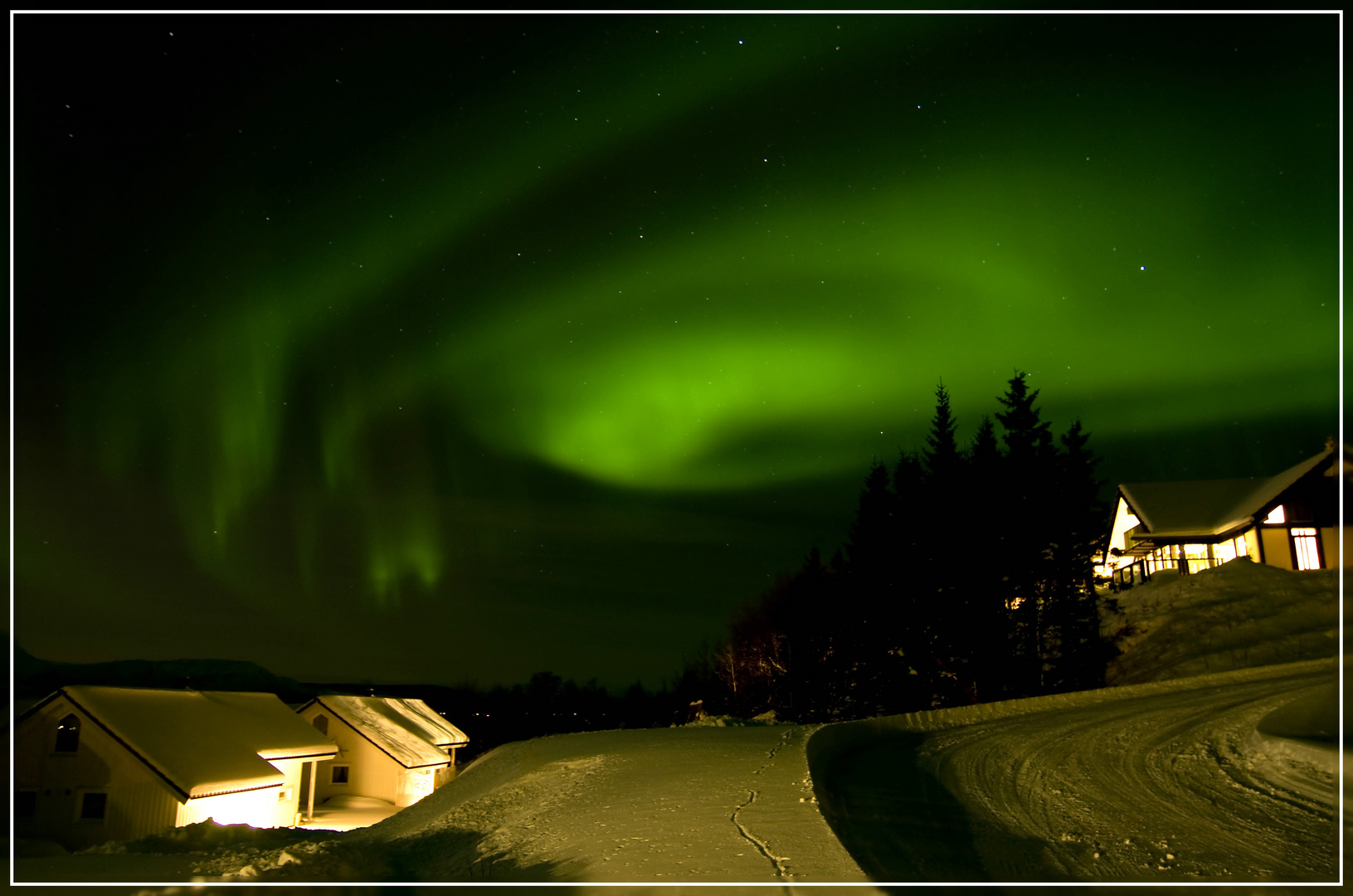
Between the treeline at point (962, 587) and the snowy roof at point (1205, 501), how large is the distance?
483 cm

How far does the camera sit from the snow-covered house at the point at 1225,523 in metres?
39.9

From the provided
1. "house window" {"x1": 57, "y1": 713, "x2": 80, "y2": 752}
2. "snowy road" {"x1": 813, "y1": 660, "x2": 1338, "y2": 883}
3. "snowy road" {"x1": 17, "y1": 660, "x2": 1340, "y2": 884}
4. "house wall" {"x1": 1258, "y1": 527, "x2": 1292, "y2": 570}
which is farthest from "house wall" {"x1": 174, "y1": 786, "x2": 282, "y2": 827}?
"house wall" {"x1": 1258, "y1": 527, "x2": 1292, "y2": 570}

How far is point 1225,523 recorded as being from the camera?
4350cm

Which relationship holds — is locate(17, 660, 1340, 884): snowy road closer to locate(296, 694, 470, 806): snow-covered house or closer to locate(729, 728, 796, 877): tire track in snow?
locate(729, 728, 796, 877): tire track in snow

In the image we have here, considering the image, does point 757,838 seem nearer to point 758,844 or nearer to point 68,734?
point 758,844

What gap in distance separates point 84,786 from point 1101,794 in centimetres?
2699

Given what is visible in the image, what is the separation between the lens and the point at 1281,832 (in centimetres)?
1104

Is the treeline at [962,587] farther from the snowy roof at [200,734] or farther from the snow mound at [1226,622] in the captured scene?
the snowy roof at [200,734]

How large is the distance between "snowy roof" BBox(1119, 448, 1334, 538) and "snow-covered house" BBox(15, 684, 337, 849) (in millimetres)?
42226

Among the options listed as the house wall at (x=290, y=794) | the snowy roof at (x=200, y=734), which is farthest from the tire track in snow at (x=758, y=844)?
the house wall at (x=290, y=794)

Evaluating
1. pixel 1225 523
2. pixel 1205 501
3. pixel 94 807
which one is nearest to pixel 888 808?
pixel 94 807

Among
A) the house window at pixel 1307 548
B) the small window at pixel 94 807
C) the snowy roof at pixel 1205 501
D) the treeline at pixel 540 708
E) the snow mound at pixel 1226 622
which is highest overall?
the snowy roof at pixel 1205 501

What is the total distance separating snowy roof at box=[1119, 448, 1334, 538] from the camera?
40625 mm

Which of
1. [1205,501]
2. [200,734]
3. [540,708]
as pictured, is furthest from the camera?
[540,708]
